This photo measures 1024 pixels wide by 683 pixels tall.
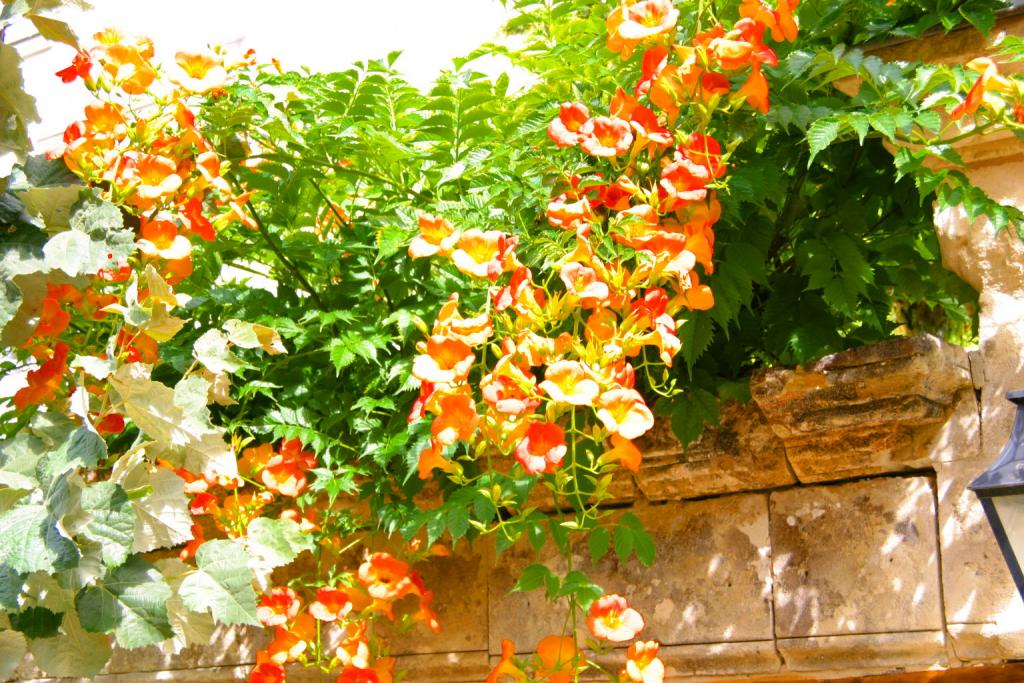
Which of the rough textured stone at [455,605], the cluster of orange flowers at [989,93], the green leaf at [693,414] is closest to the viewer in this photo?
the cluster of orange flowers at [989,93]

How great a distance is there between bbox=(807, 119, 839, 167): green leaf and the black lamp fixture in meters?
0.59

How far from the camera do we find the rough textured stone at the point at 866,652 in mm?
2270

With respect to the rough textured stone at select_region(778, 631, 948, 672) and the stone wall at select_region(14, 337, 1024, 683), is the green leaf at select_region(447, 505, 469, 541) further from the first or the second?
the rough textured stone at select_region(778, 631, 948, 672)

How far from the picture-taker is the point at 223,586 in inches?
78.8

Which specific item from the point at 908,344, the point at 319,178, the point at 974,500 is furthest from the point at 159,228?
the point at 974,500

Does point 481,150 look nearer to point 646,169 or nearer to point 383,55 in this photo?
point 646,169

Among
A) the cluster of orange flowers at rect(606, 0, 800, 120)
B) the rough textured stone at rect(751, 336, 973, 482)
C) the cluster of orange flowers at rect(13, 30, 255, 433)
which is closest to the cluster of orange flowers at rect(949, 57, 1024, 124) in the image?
the cluster of orange flowers at rect(606, 0, 800, 120)

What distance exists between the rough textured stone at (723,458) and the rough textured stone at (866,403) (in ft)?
0.19

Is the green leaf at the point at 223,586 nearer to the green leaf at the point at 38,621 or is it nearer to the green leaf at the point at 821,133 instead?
the green leaf at the point at 38,621

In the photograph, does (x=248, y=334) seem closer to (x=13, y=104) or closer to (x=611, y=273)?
(x=13, y=104)

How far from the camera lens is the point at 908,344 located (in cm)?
228

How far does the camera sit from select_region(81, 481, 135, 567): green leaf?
175cm

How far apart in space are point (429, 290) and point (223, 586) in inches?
37.9

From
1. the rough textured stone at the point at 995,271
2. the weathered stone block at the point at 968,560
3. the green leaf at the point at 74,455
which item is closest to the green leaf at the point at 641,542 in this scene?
the weathered stone block at the point at 968,560
